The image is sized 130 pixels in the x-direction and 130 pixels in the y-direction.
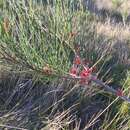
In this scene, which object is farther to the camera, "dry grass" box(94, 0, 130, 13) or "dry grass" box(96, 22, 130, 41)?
"dry grass" box(94, 0, 130, 13)

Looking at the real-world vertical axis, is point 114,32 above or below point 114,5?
above

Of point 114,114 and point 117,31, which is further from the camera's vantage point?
point 117,31

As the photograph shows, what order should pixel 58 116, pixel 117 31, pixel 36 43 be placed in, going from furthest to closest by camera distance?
1. pixel 117 31
2. pixel 58 116
3. pixel 36 43

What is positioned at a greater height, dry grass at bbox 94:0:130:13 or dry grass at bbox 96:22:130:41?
dry grass at bbox 96:22:130:41

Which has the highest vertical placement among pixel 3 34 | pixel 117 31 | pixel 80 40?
pixel 3 34

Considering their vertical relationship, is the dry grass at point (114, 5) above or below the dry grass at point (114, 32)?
below

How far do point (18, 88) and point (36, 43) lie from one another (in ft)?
Answer: 1.96

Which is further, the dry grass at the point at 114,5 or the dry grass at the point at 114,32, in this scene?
the dry grass at the point at 114,5

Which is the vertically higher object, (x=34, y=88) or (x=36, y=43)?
(x=36, y=43)

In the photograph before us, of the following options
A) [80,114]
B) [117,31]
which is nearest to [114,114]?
[80,114]

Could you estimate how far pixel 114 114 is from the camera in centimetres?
327

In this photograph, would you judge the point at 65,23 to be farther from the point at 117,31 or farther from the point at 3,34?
the point at 117,31

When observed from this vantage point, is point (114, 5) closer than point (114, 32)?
No

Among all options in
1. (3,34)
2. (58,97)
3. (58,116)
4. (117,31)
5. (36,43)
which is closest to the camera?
(3,34)
